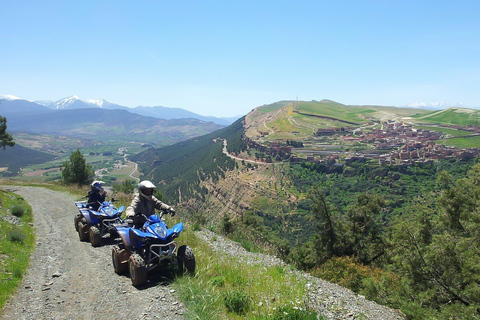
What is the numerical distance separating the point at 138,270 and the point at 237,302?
2495mm

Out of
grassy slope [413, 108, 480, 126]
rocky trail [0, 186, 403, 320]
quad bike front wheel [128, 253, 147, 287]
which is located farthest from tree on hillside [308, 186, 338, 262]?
grassy slope [413, 108, 480, 126]

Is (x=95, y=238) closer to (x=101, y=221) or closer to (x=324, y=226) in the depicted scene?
(x=101, y=221)

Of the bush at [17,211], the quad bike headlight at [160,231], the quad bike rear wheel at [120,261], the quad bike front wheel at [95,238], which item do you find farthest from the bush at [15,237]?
the quad bike headlight at [160,231]

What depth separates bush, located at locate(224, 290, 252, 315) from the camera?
5.57 metres

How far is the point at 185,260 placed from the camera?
6.90 meters

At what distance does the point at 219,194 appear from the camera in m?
112

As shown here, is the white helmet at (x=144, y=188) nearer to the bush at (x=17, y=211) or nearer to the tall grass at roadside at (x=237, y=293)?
the tall grass at roadside at (x=237, y=293)

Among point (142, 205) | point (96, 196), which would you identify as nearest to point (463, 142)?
point (96, 196)

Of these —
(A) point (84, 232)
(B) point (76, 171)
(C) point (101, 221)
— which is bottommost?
(B) point (76, 171)

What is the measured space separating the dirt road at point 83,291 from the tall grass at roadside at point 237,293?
39cm

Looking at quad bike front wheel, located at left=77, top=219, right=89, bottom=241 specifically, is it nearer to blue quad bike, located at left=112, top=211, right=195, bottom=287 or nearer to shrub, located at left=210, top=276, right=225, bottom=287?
blue quad bike, located at left=112, top=211, right=195, bottom=287

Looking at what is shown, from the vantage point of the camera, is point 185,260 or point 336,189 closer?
point 185,260

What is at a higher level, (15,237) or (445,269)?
(15,237)

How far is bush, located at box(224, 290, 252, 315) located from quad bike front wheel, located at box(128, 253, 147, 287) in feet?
7.03
